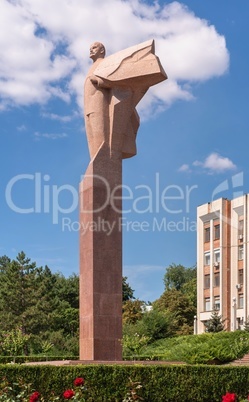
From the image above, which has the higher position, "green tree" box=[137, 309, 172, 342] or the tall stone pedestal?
the tall stone pedestal

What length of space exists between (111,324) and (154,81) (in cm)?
579

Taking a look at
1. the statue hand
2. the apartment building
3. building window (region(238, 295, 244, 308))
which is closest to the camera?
the statue hand

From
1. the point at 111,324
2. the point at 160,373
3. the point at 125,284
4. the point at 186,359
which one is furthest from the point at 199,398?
the point at 125,284

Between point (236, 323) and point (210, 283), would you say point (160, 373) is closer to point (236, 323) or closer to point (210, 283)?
point (236, 323)

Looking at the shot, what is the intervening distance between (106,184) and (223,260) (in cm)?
2443

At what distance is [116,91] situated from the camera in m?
16.1

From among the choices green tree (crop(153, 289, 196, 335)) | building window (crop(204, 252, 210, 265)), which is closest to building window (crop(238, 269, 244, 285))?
building window (crop(204, 252, 210, 265))

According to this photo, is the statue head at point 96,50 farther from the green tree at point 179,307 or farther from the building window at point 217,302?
the green tree at point 179,307

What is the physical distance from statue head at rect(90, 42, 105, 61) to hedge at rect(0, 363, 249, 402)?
812cm

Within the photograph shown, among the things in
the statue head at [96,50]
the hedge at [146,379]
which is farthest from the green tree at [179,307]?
the hedge at [146,379]

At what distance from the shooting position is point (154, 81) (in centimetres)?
1614

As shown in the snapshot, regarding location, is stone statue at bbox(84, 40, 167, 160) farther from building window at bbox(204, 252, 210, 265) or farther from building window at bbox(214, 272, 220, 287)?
building window at bbox(204, 252, 210, 265)

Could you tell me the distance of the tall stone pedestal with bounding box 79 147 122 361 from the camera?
15.0 meters

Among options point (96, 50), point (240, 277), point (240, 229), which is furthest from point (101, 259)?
point (240, 229)
